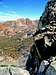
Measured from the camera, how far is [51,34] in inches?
387

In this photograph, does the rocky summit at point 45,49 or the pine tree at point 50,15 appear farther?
the pine tree at point 50,15

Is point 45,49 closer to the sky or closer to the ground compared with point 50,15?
closer to the ground

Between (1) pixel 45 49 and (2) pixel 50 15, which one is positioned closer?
(1) pixel 45 49

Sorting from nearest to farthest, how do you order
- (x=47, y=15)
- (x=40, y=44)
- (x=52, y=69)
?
(x=52, y=69), (x=40, y=44), (x=47, y=15)

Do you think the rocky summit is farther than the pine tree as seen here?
No

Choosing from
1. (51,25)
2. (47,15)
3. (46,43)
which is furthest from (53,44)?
(47,15)

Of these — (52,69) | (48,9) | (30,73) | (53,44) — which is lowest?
(30,73)

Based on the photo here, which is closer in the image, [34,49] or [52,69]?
[52,69]

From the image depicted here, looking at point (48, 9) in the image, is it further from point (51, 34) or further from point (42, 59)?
point (42, 59)

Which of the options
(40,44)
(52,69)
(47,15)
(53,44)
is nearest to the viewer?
(52,69)

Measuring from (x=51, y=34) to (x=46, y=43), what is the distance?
0.45 meters

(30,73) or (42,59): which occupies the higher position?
(42,59)

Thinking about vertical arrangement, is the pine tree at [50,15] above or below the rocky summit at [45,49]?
above

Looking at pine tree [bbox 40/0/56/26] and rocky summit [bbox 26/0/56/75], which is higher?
pine tree [bbox 40/0/56/26]
